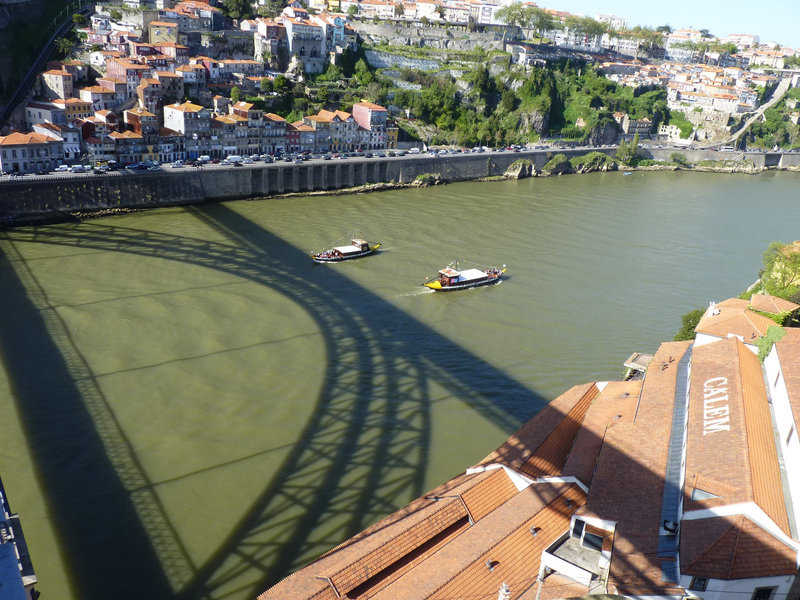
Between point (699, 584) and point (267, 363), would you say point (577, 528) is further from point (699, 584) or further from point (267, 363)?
point (267, 363)

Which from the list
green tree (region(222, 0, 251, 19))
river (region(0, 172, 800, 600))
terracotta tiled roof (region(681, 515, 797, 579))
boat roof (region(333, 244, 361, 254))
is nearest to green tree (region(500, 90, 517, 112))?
green tree (region(222, 0, 251, 19))

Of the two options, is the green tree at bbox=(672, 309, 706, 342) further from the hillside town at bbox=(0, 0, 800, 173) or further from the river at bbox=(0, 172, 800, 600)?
the hillside town at bbox=(0, 0, 800, 173)

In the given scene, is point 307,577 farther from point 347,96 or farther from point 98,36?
point 98,36

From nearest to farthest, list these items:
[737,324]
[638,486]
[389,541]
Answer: [389,541]
[638,486]
[737,324]

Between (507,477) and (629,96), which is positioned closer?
(507,477)

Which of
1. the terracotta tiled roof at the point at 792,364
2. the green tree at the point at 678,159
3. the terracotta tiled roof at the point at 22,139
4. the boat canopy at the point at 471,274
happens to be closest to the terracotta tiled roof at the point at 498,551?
the terracotta tiled roof at the point at 792,364

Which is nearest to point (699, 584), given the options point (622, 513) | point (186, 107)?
point (622, 513)

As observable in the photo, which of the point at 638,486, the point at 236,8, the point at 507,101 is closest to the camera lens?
the point at 638,486

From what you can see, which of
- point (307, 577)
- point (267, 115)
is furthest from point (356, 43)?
point (307, 577)
